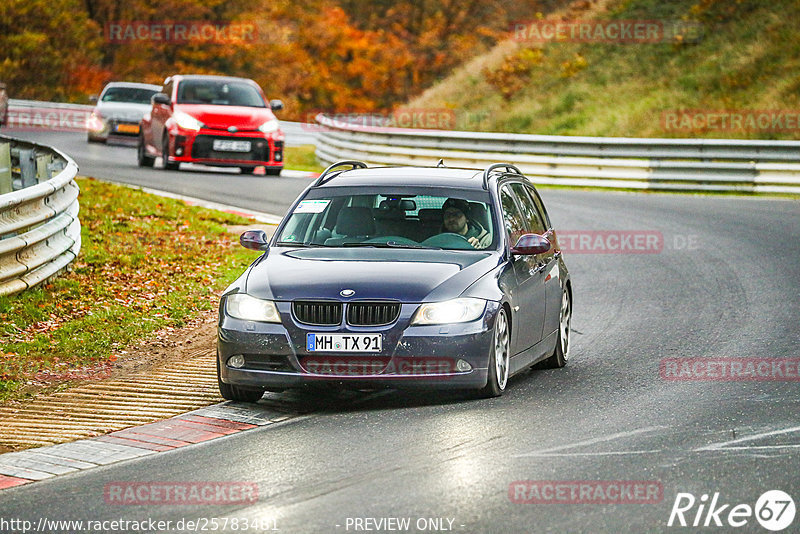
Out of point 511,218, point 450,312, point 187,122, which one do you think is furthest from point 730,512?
point 187,122

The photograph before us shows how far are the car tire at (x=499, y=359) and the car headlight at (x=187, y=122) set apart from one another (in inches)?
723

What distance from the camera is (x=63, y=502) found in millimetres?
6453

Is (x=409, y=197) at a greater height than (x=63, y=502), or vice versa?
(x=409, y=197)

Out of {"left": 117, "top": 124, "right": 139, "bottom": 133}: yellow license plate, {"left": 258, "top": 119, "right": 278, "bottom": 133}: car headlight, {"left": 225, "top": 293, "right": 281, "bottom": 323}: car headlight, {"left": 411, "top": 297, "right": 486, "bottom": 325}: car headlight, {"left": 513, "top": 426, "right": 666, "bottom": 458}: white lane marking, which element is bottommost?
{"left": 117, "top": 124, "right": 139, "bottom": 133}: yellow license plate

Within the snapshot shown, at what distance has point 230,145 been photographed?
26.8 metres

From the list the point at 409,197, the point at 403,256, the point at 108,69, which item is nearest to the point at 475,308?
the point at 403,256

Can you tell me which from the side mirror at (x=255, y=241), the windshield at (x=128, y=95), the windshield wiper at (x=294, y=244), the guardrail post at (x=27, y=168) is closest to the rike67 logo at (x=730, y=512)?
the windshield wiper at (x=294, y=244)

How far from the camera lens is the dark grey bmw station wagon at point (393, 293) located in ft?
27.7

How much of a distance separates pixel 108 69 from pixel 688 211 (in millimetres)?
48123

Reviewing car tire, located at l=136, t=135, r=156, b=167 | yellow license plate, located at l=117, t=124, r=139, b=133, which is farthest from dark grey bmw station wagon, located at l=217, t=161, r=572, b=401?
yellow license plate, located at l=117, t=124, r=139, b=133

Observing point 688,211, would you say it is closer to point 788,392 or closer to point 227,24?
point 788,392

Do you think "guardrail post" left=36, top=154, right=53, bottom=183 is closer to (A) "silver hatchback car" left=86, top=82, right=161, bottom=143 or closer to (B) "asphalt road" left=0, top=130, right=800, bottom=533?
(B) "asphalt road" left=0, top=130, right=800, bottom=533

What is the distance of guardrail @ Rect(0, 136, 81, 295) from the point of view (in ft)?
38.8

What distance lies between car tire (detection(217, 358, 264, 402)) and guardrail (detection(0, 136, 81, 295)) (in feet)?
11.4
